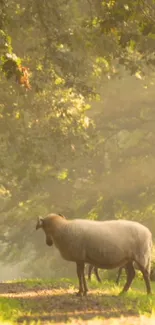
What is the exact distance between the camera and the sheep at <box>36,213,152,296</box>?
7.77m

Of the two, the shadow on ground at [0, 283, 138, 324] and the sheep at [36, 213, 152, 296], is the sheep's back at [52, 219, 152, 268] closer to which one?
the sheep at [36, 213, 152, 296]

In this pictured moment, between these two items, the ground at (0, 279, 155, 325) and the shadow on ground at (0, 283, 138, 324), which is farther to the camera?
the shadow on ground at (0, 283, 138, 324)

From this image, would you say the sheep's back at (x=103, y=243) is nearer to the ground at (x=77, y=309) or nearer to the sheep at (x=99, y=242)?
the sheep at (x=99, y=242)

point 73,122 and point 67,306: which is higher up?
point 73,122

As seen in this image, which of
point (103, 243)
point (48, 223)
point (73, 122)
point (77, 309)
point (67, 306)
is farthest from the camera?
point (73, 122)

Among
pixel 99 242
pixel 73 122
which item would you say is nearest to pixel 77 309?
pixel 99 242

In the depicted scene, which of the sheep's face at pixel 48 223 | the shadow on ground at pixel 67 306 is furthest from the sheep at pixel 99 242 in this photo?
the shadow on ground at pixel 67 306

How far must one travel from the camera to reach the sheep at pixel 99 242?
25.5 ft

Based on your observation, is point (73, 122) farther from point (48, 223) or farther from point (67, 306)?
point (67, 306)

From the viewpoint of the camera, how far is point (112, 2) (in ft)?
24.3

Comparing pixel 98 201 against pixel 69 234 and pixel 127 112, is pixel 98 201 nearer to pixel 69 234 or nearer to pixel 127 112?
pixel 127 112

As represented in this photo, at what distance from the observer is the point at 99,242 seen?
7.78m

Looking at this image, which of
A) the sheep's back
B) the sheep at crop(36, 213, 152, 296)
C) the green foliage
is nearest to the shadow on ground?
the sheep at crop(36, 213, 152, 296)

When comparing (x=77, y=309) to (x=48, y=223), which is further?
(x=48, y=223)
